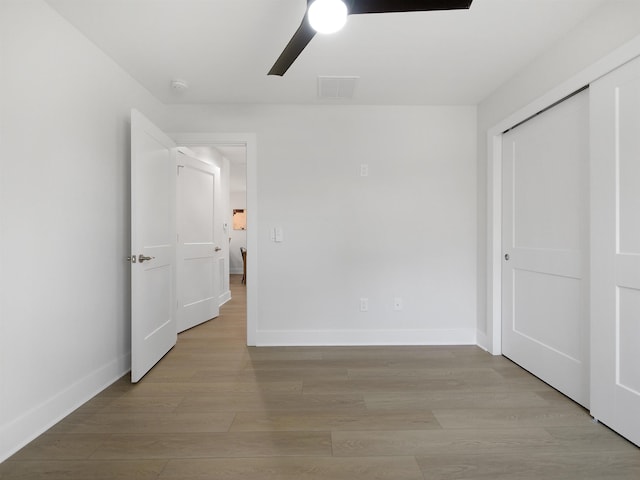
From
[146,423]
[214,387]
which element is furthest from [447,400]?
[146,423]

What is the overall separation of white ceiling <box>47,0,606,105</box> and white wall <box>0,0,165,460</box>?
0.28m

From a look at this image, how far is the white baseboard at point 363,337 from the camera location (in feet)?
9.93

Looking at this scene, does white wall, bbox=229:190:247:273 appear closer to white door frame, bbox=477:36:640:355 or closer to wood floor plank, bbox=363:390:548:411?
white door frame, bbox=477:36:640:355

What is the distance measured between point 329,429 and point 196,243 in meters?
2.79

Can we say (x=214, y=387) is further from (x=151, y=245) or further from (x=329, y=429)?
(x=151, y=245)

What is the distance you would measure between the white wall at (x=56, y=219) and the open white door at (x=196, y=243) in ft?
3.78

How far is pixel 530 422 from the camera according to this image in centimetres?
177

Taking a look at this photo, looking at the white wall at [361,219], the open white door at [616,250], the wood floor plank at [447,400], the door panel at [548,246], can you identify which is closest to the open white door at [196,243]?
the white wall at [361,219]

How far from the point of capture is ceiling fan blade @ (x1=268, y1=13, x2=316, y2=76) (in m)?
1.39

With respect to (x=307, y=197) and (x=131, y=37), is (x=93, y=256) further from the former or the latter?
(x=307, y=197)

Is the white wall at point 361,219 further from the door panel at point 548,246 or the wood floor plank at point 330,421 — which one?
the wood floor plank at point 330,421

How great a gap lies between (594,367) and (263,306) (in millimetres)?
2403

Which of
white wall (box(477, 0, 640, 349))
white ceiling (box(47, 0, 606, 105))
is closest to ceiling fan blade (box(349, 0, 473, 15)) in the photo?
white ceiling (box(47, 0, 606, 105))

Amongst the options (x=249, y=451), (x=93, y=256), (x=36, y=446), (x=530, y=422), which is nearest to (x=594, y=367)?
(x=530, y=422)
